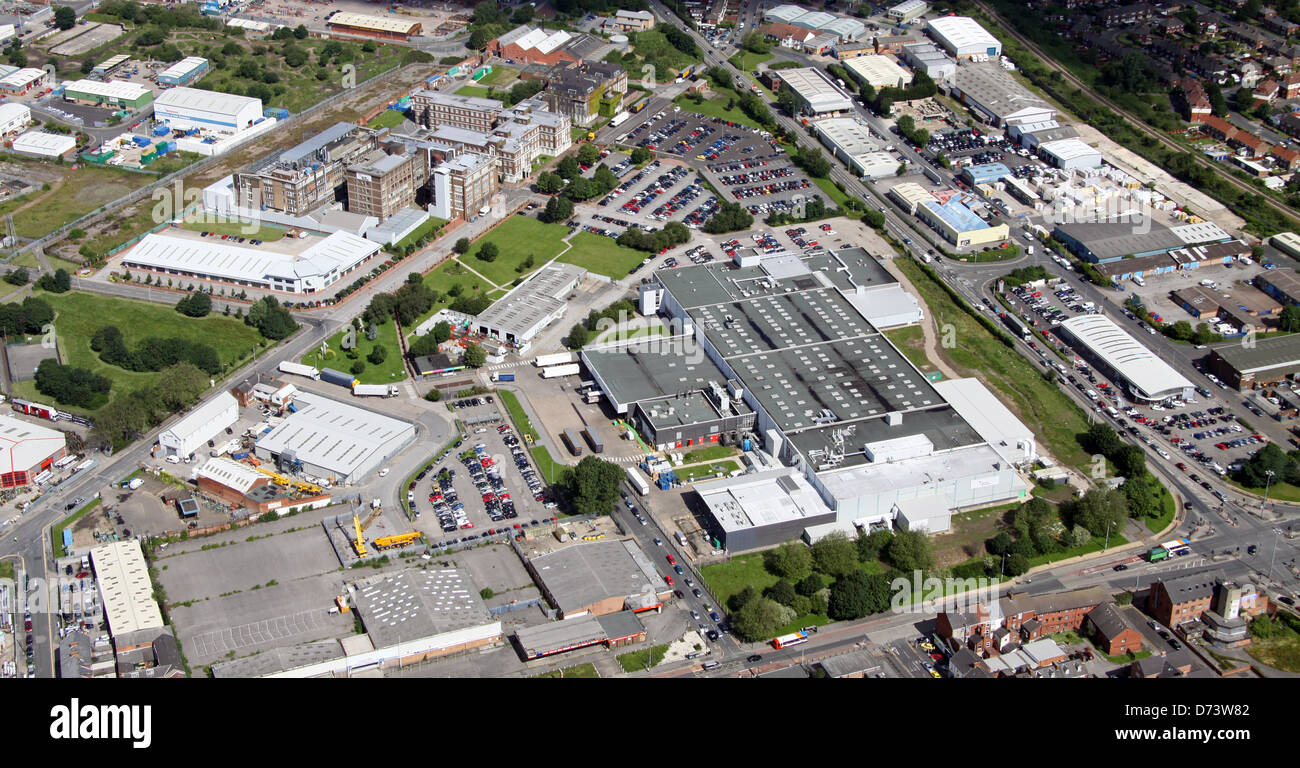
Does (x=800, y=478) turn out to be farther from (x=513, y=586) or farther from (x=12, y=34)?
(x=12, y=34)

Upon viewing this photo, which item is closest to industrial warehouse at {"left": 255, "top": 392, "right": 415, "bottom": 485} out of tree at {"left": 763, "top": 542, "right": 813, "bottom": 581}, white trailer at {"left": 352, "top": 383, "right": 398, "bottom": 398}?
white trailer at {"left": 352, "top": 383, "right": 398, "bottom": 398}

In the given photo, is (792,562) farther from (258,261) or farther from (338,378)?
(258,261)

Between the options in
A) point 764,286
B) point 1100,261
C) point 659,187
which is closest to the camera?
point 764,286

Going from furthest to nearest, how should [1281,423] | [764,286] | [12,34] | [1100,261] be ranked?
[12,34] → [1100,261] → [764,286] → [1281,423]

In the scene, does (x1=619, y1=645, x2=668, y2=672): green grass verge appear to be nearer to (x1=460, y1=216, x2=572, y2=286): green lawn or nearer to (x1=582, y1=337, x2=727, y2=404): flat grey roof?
(x1=582, y1=337, x2=727, y2=404): flat grey roof

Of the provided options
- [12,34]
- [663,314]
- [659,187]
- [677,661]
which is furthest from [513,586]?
[12,34]

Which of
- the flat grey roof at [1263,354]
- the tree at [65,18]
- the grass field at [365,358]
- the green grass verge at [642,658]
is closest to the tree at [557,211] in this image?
the grass field at [365,358]

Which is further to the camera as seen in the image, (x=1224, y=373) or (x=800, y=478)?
(x=1224, y=373)
